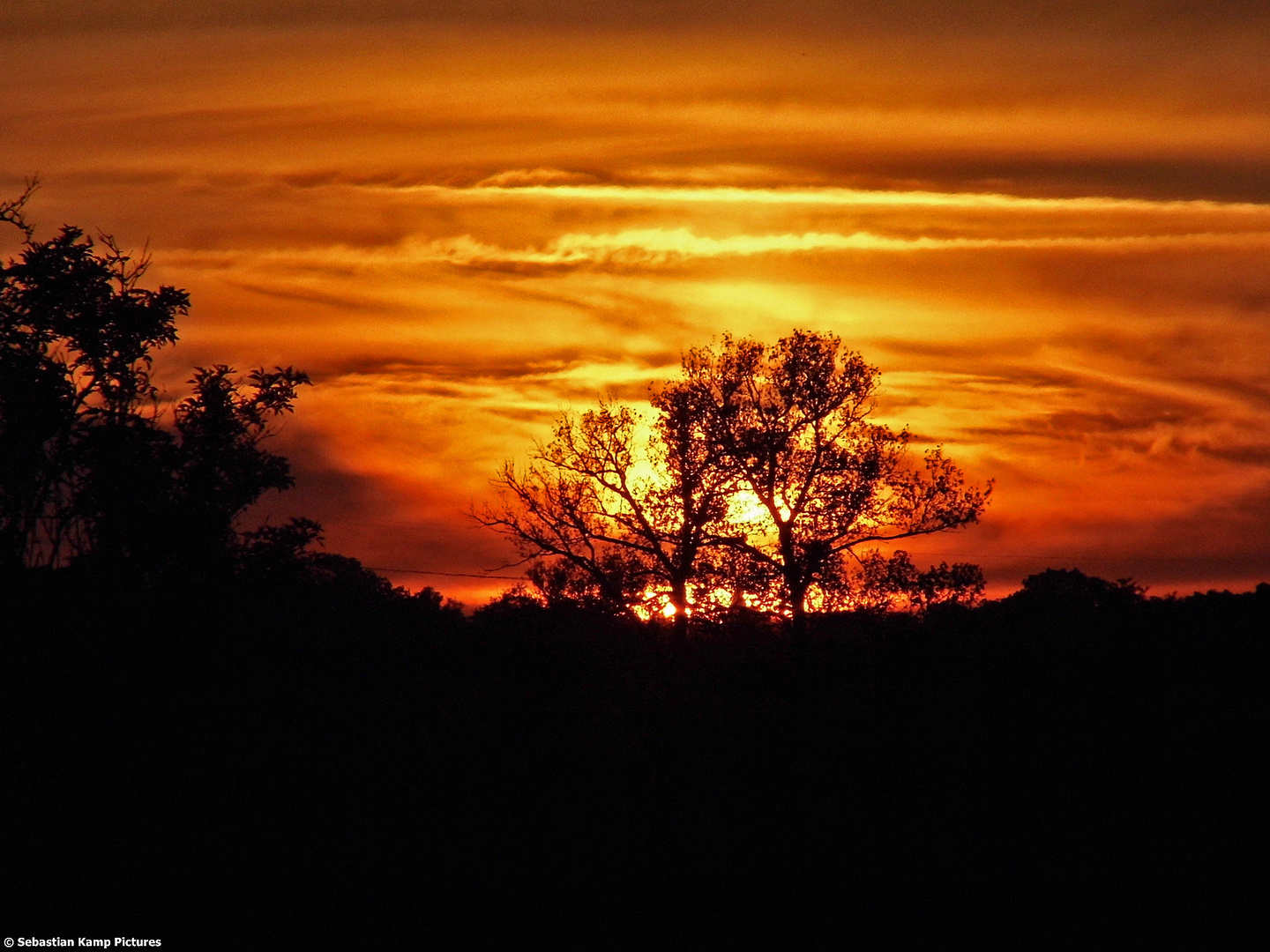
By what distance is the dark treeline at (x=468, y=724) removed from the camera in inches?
631

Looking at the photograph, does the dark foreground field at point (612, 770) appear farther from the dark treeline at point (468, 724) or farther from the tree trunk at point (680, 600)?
the tree trunk at point (680, 600)

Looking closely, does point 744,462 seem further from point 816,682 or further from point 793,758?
point 793,758

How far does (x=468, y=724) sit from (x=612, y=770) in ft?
10.7

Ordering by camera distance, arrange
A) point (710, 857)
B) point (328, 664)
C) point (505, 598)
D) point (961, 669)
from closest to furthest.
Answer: point (710, 857)
point (961, 669)
point (328, 664)
point (505, 598)

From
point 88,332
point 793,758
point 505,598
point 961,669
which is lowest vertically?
point 793,758

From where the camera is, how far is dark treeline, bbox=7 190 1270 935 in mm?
16016

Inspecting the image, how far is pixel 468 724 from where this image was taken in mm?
20656

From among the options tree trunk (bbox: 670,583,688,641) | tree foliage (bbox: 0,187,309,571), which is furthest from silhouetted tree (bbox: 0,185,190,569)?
tree trunk (bbox: 670,583,688,641)

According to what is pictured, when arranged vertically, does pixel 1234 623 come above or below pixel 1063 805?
above

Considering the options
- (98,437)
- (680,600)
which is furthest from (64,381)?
(680,600)

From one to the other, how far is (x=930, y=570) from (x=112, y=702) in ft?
89.6

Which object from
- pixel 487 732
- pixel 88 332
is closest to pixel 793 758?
pixel 487 732

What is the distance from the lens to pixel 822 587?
4003cm

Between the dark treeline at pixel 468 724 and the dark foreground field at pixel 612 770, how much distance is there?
0.20 ft
